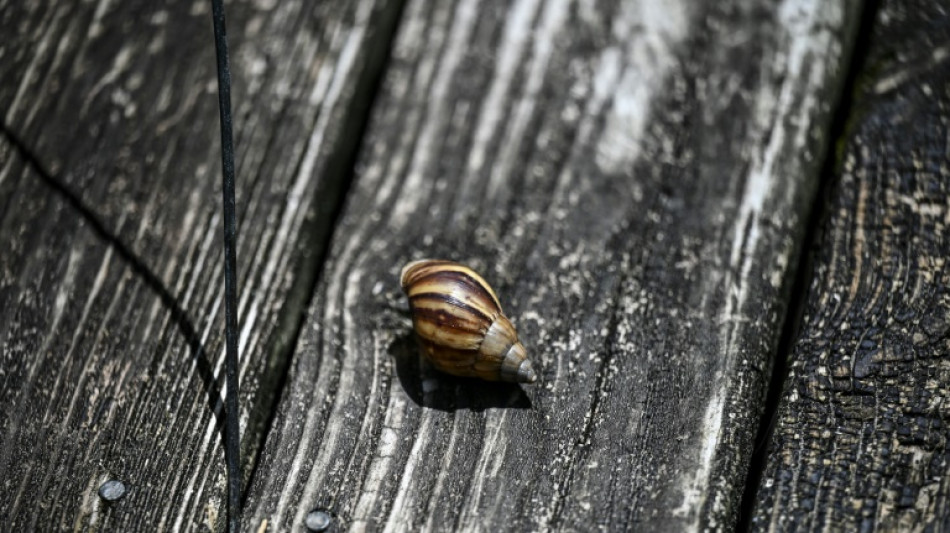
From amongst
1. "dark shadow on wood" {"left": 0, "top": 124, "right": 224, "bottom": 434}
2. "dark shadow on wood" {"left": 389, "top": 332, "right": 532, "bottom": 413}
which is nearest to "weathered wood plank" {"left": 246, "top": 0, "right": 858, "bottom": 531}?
"dark shadow on wood" {"left": 389, "top": 332, "right": 532, "bottom": 413}

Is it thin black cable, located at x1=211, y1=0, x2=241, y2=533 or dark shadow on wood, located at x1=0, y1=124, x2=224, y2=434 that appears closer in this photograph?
thin black cable, located at x1=211, y1=0, x2=241, y2=533

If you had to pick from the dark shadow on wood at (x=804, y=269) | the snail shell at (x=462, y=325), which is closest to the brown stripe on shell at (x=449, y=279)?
the snail shell at (x=462, y=325)

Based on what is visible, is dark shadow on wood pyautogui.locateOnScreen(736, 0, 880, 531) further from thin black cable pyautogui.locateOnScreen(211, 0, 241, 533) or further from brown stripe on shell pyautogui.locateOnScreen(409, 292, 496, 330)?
thin black cable pyautogui.locateOnScreen(211, 0, 241, 533)

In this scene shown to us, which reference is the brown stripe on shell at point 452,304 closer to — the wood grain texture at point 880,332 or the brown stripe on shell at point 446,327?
the brown stripe on shell at point 446,327

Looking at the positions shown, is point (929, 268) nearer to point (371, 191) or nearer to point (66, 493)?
point (371, 191)

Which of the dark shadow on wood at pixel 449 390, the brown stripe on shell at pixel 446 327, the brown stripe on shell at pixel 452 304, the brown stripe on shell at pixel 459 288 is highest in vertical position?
the brown stripe on shell at pixel 459 288

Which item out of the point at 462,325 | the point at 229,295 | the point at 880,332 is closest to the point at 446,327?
the point at 462,325

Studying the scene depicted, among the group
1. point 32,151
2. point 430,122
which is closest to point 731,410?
point 430,122

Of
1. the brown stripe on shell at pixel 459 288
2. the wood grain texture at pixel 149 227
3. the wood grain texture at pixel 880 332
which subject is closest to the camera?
the wood grain texture at pixel 880 332

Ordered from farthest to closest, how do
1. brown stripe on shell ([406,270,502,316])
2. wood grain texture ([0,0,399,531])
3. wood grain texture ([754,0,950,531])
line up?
brown stripe on shell ([406,270,502,316]), wood grain texture ([0,0,399,531]), wood grain texture ([754,0,950,531])
